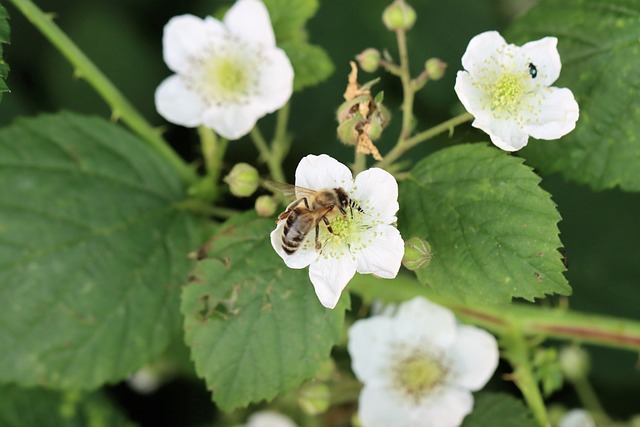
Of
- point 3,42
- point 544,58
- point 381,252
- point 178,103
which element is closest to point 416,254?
point 381,252

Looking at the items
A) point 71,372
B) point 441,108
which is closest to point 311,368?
point 71,372

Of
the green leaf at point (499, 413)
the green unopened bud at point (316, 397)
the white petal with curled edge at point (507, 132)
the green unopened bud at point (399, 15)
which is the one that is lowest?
the green leaf at point (499, 413)

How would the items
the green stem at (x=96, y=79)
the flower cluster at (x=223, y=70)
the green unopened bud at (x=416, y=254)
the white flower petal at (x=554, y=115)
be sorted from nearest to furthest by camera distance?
the green unopened bud at (x=416, y=254), the white flower petal at (x=554, y=115), the green stem at (x=96, y=79), the flower cluster at (x=223, y=70)

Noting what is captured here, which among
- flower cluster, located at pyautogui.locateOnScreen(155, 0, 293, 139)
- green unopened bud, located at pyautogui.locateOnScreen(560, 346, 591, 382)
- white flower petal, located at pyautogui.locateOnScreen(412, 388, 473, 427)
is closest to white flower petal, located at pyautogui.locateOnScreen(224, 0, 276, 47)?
flower cluster, located at pyautogui.locateOnScreen(155, 0, 293, 139)

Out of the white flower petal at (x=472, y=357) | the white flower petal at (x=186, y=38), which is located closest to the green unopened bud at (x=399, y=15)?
the white flower petal at (x=186, y=38)

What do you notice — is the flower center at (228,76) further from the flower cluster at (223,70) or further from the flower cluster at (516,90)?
the flower cluster at (516,90)

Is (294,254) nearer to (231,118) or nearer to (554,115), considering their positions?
(231,118)
